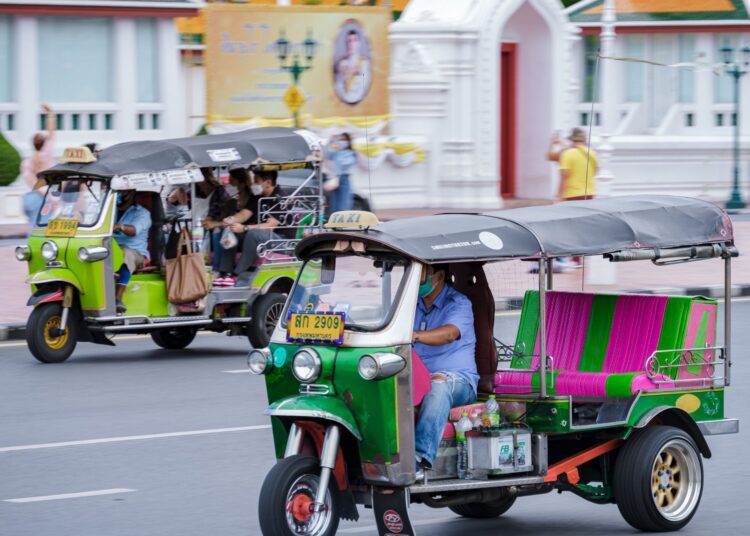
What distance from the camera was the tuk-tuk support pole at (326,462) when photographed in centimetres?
677

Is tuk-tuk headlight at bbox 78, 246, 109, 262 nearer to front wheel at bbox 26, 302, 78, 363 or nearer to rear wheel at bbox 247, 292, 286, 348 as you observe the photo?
front wheel at bbox 26, 302, 78, 363

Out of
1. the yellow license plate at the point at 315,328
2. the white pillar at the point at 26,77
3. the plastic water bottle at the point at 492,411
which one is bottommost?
the plastic water bottle at the point at 492,411

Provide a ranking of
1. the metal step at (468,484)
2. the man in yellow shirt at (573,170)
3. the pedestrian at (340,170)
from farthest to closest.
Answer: the pedestrian at (340,170), the man in yellow shirt at (573,170), the metal step at (468,484)

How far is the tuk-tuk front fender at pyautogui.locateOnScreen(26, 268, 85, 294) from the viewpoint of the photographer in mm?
13961

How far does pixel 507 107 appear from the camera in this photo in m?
31.5

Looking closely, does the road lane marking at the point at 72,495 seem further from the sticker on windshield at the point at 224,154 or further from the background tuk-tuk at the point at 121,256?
the sticker on windshield at the point at 224,154

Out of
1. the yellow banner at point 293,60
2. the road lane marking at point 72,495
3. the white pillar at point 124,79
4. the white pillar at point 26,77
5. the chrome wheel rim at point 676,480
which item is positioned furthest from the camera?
the yellow banner at point 293,60

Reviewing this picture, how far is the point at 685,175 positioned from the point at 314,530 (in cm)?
2651

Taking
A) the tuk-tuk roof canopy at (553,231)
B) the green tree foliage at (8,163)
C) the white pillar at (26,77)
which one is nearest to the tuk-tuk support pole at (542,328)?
the tuk-tuk roof canopy at (553,231)

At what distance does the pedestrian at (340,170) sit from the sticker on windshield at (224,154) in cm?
498

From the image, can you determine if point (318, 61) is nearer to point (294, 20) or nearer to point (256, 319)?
point (294, 20)

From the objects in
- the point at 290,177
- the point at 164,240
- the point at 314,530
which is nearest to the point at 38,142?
the point at 290,177

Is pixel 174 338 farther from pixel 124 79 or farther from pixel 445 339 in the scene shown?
pixel 124 79

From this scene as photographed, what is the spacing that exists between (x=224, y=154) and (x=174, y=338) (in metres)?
1.85
